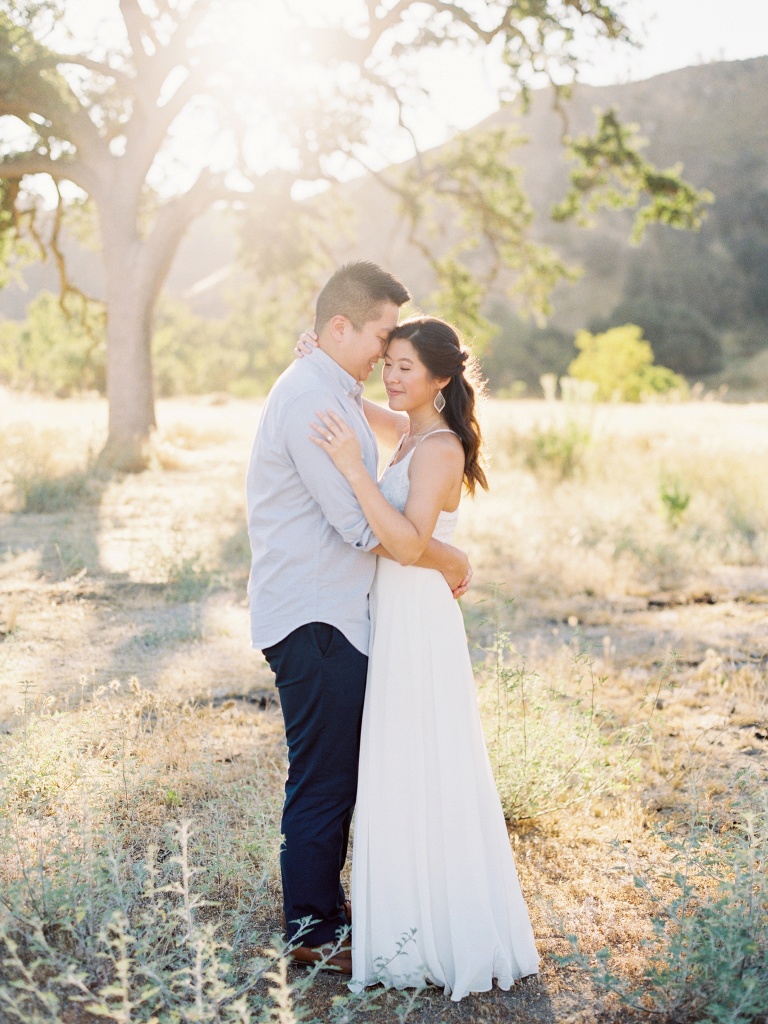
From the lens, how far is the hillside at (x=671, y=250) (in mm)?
49656

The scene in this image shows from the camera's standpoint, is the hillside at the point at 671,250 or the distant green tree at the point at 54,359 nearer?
the distant green tree at the point at 54,359

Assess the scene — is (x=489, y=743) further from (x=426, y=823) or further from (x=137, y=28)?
(x=137, y=28)

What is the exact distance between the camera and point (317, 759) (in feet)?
10.3

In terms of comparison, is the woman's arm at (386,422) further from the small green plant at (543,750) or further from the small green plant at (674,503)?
the small green plant at (674,503)

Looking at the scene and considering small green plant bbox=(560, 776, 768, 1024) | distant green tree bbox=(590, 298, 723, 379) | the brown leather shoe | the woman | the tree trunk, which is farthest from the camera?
distant green tree bbox=(590, 298, 723, 379)

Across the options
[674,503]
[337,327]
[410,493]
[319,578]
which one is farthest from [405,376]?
[674,503]

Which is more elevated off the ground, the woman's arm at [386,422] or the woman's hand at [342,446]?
the woman's arm at [386,422]

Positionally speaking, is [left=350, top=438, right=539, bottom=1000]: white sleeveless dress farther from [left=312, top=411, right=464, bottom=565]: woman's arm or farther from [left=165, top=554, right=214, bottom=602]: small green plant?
[left=165, top=554, right=214, bottom=602]: small green plant

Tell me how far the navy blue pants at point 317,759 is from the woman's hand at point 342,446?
0.50 m

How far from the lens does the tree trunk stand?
14844 mm

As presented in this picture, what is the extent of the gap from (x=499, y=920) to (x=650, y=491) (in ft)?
29.2

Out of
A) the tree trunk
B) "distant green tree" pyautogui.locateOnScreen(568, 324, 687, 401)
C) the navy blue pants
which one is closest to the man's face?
the navy blue pants

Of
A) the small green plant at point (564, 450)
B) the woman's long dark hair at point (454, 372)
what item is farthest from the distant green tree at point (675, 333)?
the woman's long dark hair at point (454, 372)

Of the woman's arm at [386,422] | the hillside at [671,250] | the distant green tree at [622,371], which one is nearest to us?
the woman's arm at [386,422]
